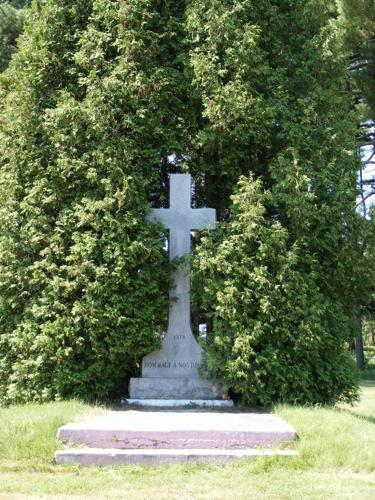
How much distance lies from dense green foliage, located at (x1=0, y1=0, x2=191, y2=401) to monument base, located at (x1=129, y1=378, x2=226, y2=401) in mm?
312

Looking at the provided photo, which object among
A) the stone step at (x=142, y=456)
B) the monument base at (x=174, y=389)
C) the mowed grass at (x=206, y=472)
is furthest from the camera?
the monument base at (x=174, y=389)

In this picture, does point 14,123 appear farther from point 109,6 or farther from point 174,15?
point 174,15

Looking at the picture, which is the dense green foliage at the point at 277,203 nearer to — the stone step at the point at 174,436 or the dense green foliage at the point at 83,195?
the dense green foliage at the point at 83,195

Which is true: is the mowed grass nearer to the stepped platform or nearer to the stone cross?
the stepped platform

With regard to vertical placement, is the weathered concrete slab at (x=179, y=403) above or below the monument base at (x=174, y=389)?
below

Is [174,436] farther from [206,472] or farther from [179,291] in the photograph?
[179,291]

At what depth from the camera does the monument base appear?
22.4 feet

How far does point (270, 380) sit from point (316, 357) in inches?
27.4

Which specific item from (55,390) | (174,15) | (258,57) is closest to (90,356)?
(55,390)

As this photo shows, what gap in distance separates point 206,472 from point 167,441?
529mm

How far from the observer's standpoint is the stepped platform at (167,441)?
458cm

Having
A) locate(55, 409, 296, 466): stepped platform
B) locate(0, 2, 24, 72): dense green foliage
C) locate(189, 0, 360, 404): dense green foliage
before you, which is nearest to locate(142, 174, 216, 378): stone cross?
locate(189, 0, 360, 404): dense green foliage

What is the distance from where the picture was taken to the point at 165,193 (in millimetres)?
7879

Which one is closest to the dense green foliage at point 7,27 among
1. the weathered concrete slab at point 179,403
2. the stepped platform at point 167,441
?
the weathered concrete slab at point 179,403
